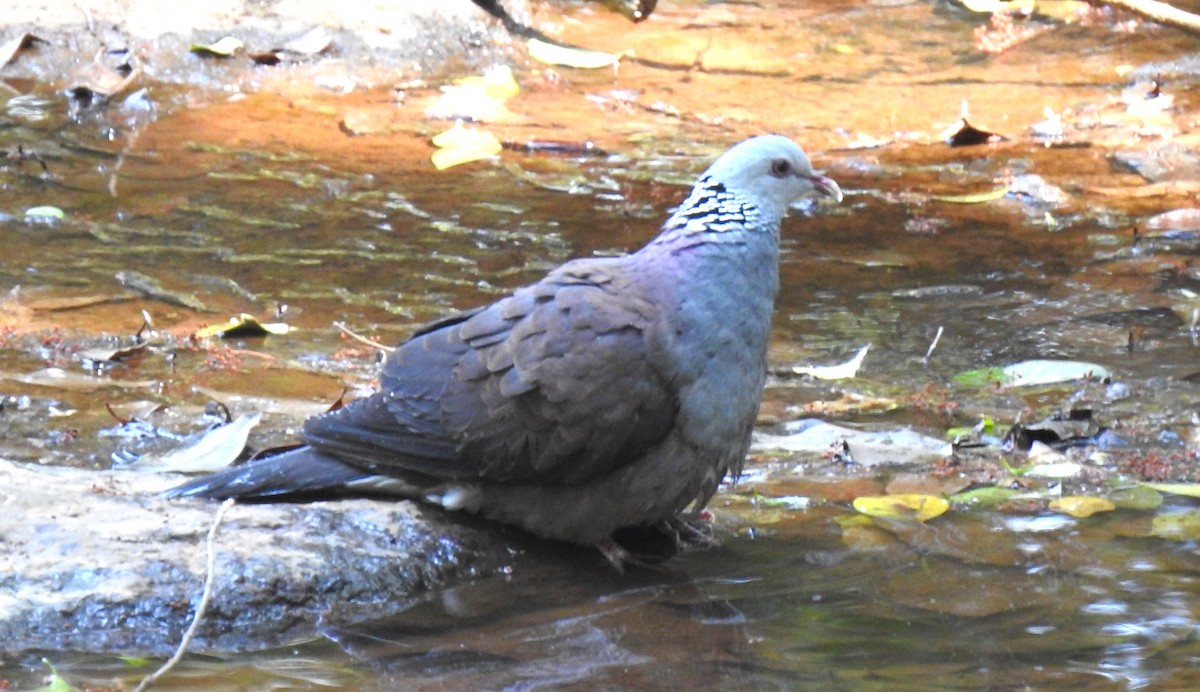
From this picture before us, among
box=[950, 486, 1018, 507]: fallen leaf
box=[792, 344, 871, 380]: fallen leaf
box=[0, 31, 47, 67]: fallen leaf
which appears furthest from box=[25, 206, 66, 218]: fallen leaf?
box=[950, 486, 1018, 507]: fallen leaf

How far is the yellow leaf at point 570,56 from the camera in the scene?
8.80 meters

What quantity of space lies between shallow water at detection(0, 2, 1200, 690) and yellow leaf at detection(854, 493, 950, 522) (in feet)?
0.17

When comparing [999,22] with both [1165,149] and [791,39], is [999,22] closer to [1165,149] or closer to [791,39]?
[791,39]

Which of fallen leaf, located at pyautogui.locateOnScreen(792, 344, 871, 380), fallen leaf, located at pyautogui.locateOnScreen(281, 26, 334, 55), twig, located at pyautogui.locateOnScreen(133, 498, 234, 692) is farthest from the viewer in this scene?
fallen leaf, located at pyautogui.locateOnScreen(281, 26, 334, 55)

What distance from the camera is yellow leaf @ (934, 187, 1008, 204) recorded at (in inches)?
267

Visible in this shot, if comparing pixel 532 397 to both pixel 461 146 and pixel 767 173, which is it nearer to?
pixel 767 173

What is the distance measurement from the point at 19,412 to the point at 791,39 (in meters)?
6.05

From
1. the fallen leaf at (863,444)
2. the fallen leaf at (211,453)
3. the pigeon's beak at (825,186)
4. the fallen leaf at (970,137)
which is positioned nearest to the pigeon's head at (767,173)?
the pigeon's beak at (825,186)

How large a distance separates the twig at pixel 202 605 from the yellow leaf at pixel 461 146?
377 centimetres

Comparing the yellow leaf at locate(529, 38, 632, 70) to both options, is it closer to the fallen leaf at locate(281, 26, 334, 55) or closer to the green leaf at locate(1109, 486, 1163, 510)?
the fallen leaf at locate(281, 26, 334, 55)

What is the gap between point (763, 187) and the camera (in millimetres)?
4090

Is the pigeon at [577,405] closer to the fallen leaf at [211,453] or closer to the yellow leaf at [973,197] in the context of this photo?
the fallen leaf at [211,453]

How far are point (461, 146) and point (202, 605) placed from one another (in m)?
4.60

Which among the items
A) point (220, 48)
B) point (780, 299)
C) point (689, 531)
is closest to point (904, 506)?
point (689, 531)
